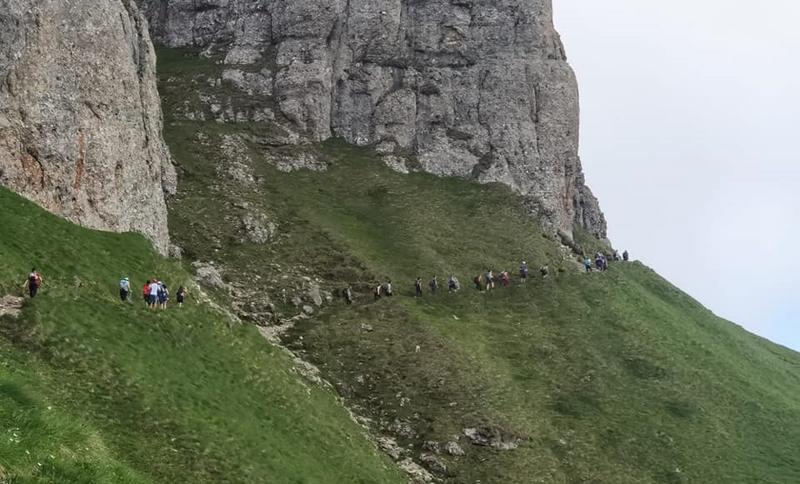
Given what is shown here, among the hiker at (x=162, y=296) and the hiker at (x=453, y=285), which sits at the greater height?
the hiker at (x=453, y=285)

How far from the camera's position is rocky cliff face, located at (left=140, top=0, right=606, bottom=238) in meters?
94.4

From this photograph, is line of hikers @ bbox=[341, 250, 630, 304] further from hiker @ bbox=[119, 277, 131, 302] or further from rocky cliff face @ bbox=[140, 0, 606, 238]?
hiker @ bbox=[119, 277, 131, 302]

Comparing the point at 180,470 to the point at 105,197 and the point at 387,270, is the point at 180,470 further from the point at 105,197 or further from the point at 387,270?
the point at 387,270

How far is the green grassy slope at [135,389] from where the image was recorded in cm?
2531

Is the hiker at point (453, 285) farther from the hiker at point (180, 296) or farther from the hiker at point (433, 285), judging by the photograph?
the hiker at point (180, 296)

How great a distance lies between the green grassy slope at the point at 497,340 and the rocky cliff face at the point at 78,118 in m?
10.9

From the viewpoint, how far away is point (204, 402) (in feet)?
124

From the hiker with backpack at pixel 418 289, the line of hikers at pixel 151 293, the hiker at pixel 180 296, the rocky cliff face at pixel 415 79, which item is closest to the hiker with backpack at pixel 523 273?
the hiker with backpack at pixel 418 289

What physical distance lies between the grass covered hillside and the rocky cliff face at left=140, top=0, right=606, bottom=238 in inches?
156

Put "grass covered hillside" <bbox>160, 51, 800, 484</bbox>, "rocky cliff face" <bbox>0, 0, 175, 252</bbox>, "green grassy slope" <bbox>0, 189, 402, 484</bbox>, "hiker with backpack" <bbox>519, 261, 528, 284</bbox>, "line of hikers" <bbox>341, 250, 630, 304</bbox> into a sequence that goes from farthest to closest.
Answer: "hiker with backpack" <bbox>519, 261, 528, 284</bbox> → "line of hikers" <bbox>341, 250, 630, 304</bbox> → "grass covered hillside" <bbox>160, 51, 800, 484</bbox> → "rocky cliff face" <bbox>0, 0, 175, 252</bbox> → "green grassy slope" <bbox>0, 189, 402, 484</bbox>

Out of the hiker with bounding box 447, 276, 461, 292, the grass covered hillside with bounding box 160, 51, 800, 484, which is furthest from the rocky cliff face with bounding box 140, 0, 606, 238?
the hiker with bounding box 447, 276, 461, 292

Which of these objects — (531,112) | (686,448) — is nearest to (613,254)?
(531,112)

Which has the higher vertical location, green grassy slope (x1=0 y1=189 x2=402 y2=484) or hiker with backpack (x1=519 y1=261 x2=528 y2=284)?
hiker with backpack (x1=519 y1=261 x2=528 y2=284)

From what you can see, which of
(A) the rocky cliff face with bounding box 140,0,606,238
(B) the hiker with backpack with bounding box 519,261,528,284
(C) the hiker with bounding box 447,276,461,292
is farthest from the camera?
(A) the rocky cliff face with bounding box 140,0,606,238
